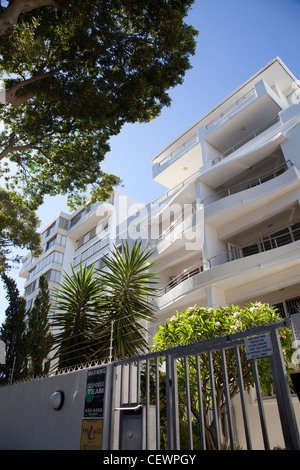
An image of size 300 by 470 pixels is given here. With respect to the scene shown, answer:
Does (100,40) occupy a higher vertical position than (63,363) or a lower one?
higher

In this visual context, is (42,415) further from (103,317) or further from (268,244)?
(268,244)

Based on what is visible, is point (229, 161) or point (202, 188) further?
point (202, 188)

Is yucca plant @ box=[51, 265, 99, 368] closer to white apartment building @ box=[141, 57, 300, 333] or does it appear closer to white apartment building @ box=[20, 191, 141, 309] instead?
white apartment building @ box=[141, 57, 300, 333]

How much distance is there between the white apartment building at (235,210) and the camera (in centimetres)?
1259

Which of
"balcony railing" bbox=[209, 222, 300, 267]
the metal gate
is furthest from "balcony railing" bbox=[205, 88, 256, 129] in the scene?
the metal gate

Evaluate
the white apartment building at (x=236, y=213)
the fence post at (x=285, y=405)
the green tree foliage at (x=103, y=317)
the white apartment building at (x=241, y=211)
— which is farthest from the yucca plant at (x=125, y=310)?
the fence post at (x=285, y=405)

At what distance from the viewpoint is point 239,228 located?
48.2 feet

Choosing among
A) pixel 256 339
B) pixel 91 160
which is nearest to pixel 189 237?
→ pixel 91 160

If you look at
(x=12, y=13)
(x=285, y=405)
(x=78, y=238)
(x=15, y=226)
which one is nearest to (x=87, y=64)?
(x=12, y=13)

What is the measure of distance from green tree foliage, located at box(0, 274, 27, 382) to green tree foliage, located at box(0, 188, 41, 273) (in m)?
2.47

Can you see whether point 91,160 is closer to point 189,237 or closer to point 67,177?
point 67,177

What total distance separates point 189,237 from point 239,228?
2.55 meters

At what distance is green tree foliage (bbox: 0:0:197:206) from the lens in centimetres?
833

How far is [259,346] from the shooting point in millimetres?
3064
